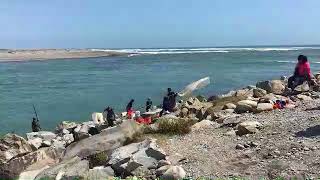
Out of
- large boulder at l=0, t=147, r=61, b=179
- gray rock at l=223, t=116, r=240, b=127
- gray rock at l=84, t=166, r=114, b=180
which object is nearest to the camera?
gray rock at l=84, t=166, r=114, b=180

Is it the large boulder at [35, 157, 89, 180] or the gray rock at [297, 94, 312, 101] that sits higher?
the gray rock at [297, 94, 312, 101]

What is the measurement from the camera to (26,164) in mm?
11453

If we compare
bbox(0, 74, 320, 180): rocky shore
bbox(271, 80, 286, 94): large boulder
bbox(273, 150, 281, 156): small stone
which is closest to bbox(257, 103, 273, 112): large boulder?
bbox(0, 74, 320, 180): rocky shore

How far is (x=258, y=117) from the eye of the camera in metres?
13.4

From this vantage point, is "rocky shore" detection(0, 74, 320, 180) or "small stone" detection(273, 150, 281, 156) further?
"small stone" detection(273, 150, 281, 156)

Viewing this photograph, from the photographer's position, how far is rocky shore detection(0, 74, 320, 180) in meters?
9.48

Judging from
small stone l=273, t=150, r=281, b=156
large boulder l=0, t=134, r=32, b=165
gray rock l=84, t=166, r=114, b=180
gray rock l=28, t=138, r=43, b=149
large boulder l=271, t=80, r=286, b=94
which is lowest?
gray rock l=28, t=138, r=43, b=149

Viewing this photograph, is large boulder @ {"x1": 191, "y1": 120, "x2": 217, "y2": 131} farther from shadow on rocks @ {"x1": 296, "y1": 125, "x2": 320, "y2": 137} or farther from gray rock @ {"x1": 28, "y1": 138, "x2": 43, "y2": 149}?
gray rock @ {"x1": 28, "y1": 138, "x2": 43, "y2": 149}

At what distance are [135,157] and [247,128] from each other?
2961mm

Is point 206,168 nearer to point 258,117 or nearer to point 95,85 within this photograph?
point 258,117

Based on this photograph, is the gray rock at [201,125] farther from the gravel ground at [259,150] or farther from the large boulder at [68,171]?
the large boulder at [68,171]

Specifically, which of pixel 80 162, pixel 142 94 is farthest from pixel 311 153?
pixel 142 94

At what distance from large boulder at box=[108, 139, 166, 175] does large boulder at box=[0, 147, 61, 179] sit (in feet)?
6.05

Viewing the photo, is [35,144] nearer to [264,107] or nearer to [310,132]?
[264,107]
